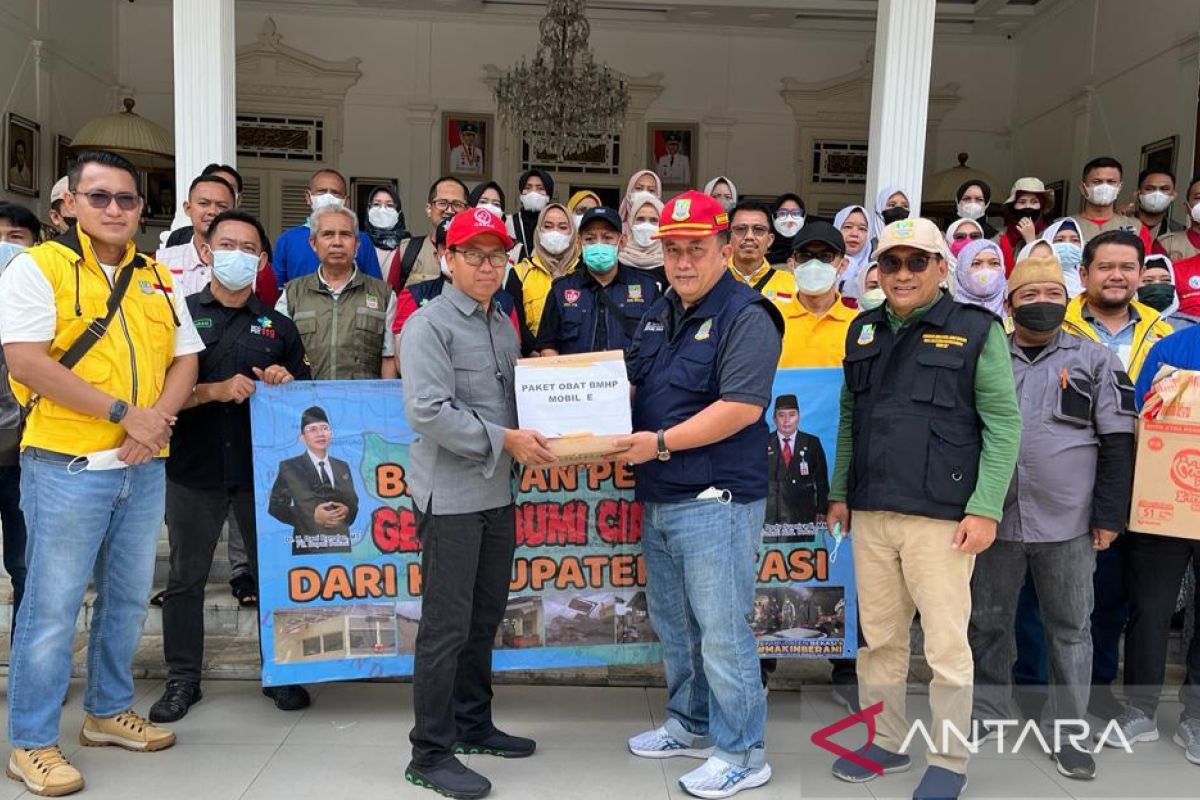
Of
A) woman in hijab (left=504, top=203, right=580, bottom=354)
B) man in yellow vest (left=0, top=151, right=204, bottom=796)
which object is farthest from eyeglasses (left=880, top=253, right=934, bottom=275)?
man in yellow vest (left=0, top=151, right=204, bottom=796)

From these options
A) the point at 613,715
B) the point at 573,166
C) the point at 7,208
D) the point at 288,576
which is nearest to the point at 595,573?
the point at 613,715

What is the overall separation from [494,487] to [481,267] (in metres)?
0.70

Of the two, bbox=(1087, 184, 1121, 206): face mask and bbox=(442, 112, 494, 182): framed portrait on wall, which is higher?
bbox=(442, 112, 494, 182): framed portrait on wall

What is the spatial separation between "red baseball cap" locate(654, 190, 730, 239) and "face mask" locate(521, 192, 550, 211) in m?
2.69

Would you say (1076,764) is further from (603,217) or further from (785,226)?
(785,226)

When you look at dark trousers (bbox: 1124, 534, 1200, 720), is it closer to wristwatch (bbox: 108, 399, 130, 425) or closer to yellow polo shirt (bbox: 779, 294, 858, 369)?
yellow polo shirt (bbox: 779, 294, 858, 369)

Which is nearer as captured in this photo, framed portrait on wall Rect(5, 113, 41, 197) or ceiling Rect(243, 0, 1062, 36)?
framed portrait on wall Rect(5, 113, 41, 197)

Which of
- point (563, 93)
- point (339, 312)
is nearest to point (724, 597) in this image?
point (339, 312)

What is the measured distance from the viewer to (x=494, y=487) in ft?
9.41

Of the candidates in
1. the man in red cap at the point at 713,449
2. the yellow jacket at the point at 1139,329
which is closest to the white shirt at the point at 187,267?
the man in red cap at the point at 713,449

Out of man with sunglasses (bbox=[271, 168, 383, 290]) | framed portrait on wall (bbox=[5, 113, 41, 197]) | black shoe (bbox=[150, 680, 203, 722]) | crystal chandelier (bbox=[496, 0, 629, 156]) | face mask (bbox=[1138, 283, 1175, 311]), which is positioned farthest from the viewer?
framed portrait on wall (bbox=[5, 113, 41, 197])

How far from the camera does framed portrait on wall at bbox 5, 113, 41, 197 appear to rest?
8125mm

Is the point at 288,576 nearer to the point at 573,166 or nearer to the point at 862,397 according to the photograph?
the point at 862,397

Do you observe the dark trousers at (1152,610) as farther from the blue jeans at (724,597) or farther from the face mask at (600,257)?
the face mask at (600,257)
